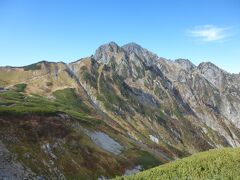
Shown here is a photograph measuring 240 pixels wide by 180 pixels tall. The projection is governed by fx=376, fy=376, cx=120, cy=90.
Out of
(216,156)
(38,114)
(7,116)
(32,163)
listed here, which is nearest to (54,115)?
(38,114)

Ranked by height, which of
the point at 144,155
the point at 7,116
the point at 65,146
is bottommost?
the point at 144,155

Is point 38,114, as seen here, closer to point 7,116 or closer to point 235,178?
point 7,116

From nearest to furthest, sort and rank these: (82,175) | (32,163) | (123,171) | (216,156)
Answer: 1. (216,156)
2. (32,163)
3. (82,175)
4. (123,171)

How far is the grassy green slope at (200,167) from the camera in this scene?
53.6m

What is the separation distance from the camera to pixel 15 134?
96.9 metres

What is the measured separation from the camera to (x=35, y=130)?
107m

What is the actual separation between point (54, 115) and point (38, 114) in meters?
6.53

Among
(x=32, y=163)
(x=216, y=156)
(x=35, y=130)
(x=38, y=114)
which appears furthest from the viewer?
(x=38, y=114)

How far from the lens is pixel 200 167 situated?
57.4 metres

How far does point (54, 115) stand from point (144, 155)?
38925mm

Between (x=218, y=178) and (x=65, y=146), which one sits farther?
(x=65, y=146)

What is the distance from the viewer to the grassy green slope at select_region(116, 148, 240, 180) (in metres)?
53.6

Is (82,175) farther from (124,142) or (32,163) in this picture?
(124,142)

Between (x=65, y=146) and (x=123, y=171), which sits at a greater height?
(x=65, y=146)
